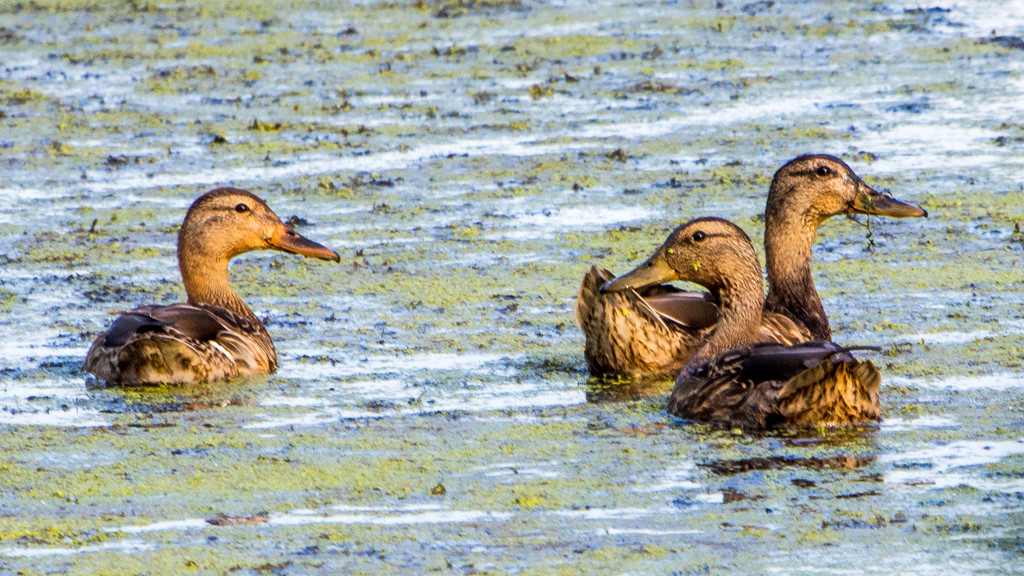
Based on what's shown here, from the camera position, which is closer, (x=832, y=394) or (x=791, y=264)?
(x=832, y=394)

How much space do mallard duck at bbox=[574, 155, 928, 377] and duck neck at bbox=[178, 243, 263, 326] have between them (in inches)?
71.0

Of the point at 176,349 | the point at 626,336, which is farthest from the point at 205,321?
the point at 626,336

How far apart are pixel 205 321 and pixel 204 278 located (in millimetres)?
862

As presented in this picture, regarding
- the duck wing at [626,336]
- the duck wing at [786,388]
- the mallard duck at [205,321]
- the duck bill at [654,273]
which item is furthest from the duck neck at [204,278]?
the duck wing at [786,388]

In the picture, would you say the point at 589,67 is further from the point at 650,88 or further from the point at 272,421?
the point at 272,421

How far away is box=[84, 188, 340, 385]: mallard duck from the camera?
7.70 meters

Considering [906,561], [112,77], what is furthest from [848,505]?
[112,77]

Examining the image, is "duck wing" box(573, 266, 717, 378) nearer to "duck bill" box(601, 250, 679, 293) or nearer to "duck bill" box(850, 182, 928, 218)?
"duck bill" box(601, 250, 679, 293)

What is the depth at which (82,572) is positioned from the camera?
516 centimetres

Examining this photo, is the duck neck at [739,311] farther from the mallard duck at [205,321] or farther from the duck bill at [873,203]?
the mallard duck at [205,321]

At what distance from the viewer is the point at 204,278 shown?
8898mm

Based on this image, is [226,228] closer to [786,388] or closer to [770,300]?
[770,300]

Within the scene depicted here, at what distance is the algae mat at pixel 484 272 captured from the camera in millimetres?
5480

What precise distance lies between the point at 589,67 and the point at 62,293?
6.94 metres
